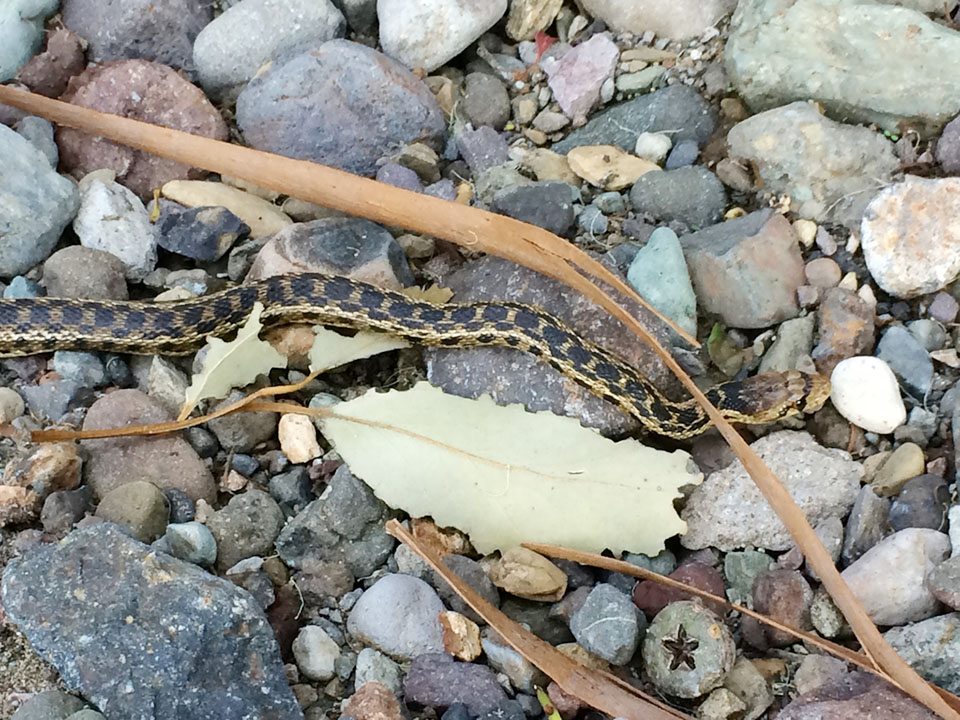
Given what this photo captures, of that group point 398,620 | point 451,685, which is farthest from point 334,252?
point 451,685

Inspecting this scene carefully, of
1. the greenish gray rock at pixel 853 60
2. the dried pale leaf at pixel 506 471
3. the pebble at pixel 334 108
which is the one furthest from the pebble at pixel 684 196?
the dried pale leaf at pixel 506 471

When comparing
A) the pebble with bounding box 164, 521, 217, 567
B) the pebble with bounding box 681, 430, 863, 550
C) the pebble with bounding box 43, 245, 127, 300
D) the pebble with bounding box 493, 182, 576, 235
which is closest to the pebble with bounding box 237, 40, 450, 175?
the pebble with bounding box 493, 182, 576, 235

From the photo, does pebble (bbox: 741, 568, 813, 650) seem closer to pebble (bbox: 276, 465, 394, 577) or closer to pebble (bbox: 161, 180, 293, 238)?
pebble (bbox: 276, 465, 394, 577)

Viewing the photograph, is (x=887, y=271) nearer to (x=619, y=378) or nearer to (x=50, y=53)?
(x=619, y=378)

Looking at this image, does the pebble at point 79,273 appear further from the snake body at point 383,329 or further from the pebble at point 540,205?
the pebble at point 540,205

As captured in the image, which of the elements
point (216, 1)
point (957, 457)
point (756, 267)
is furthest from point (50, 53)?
point (957, 457)
